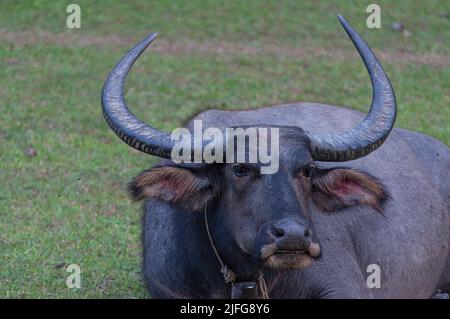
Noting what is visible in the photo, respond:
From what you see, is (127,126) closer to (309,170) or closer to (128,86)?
(309,170)

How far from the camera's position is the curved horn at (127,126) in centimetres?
568

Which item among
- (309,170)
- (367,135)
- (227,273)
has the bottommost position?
(227,273)

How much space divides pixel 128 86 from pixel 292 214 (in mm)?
8140

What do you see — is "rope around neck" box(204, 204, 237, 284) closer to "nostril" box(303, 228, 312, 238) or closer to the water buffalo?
the water buffalo

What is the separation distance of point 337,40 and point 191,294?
10025 millimetres

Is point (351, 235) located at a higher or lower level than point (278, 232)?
lower

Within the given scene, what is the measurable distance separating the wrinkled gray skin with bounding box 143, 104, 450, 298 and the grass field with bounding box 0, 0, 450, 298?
1.17m

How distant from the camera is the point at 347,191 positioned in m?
6.02

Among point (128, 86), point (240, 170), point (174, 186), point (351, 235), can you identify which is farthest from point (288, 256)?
point (128, 86)

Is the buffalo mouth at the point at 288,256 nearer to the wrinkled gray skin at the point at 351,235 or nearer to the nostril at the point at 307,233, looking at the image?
the nostril at the point at 307,233

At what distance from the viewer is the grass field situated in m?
8.01

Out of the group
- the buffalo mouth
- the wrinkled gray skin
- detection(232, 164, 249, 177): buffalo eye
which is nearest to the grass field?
the wrinkled gray skin

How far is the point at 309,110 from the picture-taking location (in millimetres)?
7457

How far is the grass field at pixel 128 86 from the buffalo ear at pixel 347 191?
1838 mm
